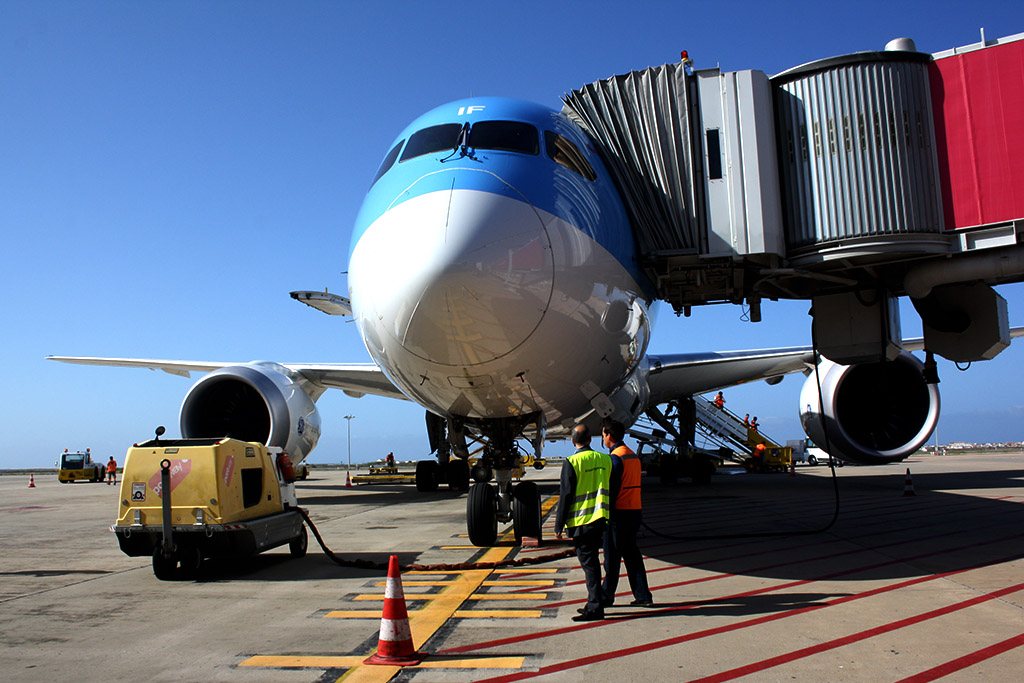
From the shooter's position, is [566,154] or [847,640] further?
[566,154]

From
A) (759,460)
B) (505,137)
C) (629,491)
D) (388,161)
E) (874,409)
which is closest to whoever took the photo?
(629,491)

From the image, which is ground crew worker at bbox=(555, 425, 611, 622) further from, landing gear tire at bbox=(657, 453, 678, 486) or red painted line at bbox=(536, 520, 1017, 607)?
landing gear tire at bbox=(657, 453, 678, 486)

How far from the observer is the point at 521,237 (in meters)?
5.20

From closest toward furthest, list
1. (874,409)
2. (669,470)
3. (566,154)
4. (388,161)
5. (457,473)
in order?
(566,154), (388,161), (874,409), (457,473), (669,470)

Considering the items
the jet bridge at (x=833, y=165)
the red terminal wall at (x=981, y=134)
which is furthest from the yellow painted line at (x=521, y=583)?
the red terminal wall at (x=981, y=134)

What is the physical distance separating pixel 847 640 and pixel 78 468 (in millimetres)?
34123

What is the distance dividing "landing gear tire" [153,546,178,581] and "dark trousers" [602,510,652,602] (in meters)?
3.76

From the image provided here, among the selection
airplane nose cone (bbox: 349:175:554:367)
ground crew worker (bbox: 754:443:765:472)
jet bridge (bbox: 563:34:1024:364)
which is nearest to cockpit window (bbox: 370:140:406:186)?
airplane nose cone (bbox: 349:175:554:367)

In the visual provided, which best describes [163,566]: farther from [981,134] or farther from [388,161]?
[981,134]

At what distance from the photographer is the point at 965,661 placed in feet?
11.5

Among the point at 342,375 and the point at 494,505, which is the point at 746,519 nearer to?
the point at 494,505

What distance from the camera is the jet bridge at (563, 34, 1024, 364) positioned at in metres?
6.83

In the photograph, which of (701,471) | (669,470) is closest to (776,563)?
(701,471)

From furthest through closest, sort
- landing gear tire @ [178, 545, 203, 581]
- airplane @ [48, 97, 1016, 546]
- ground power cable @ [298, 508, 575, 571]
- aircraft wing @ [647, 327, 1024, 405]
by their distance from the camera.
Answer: aircraft wing @ [647, 327, 1024, 405]
landing gear tire @ [178, 545, 203, 581]
ground power cable @ [298, 508, 575, 571]
airplane @ [48, 97, 1016, 546]
